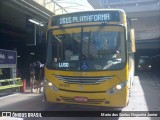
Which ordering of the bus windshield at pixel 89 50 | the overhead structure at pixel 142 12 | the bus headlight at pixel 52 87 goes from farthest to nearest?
the overhead structure at pixel 142 12, the bus headlight at pixel 52 87, the bus windshield at pixel 89 50

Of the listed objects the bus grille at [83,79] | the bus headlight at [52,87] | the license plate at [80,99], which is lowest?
the license plate at [80,99]

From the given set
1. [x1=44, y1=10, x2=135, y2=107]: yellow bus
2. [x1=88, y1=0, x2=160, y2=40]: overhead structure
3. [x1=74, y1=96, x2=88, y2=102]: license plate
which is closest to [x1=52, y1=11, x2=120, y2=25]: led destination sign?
[x1=44, y1=10, x2=135, y2=107]: yellow bus

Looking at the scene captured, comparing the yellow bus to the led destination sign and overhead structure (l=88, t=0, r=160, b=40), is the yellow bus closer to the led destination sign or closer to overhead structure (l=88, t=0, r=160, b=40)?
the led destination sign

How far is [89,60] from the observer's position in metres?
8.06

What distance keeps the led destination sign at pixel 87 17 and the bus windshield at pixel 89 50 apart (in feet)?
1.00

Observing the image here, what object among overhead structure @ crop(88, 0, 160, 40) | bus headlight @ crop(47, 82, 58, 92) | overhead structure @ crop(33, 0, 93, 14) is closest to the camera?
bus headlight @ crop(47, 82, 58, 92)

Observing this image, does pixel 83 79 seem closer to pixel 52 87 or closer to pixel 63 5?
pixel 52 87

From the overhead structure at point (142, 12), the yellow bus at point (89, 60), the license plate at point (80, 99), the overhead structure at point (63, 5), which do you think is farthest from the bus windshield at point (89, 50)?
the overhead structure at point (142, 12)

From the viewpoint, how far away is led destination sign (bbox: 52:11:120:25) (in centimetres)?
838

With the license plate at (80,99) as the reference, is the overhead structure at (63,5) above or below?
above

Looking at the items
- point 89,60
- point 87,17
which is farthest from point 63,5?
point 89,60

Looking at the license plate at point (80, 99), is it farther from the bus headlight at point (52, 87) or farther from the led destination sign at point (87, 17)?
the led destination sign at point (87, 17)

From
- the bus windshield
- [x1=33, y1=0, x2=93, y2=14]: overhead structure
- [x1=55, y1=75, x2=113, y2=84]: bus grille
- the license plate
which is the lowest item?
the license plate

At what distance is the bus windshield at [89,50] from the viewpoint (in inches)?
313
